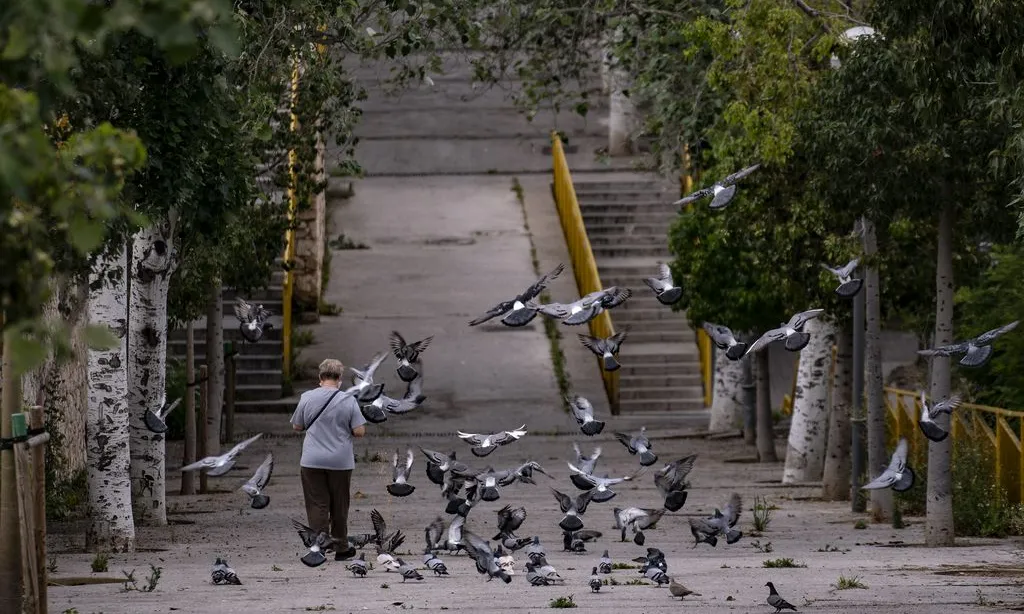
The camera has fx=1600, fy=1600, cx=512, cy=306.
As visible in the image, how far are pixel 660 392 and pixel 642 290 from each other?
12.4 feet

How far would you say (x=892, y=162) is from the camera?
470 inches

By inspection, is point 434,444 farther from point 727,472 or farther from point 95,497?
point 95,497

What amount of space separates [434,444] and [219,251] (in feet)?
18.1

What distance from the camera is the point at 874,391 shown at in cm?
1383

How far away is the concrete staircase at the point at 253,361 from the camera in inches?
907

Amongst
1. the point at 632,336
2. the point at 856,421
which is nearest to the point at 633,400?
the point at 632,336

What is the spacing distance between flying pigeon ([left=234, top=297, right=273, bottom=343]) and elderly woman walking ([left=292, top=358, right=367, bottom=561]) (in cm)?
109

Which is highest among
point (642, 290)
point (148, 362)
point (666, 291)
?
point (666, 291)

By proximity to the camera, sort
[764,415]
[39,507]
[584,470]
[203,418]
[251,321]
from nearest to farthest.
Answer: [39,507] → [584,470] → [251,321] → [203,418] → [764,415]

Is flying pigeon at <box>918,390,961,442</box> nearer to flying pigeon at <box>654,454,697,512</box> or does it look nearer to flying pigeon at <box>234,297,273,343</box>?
flying pigeon at <box>654,454,697,512</box>

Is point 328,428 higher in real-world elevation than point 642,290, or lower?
lower

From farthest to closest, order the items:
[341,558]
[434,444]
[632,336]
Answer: [632,336], [434,444], [341,558]

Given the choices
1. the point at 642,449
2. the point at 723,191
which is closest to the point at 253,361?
the point at 642,449

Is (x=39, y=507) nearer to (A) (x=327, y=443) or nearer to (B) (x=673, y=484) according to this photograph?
(A) (x=327, y=443)
